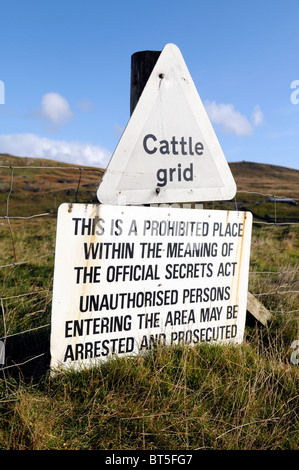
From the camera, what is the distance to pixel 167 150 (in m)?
2.66

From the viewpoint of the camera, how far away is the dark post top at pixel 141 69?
9.20 feet

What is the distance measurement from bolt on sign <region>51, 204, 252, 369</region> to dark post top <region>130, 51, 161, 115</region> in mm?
897

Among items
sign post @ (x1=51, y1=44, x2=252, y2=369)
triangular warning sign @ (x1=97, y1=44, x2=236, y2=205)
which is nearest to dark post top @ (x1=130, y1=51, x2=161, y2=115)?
sign post @ (x1=51, y1=44, x2=252, y2=369)

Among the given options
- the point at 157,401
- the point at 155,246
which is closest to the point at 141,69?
the point at 155,246

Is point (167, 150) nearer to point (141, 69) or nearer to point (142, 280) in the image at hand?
point (141, 69)

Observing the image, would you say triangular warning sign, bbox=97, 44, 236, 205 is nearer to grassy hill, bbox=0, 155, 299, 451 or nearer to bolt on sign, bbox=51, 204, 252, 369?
bolt on sign, bbox=51, 204, 252, 369

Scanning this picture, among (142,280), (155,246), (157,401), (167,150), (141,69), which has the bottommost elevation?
(157,401)

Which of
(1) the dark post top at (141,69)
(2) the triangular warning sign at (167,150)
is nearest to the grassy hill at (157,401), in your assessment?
A: (2) the triangular warning sign at (167,150)

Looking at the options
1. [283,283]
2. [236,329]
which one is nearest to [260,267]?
[283,283]

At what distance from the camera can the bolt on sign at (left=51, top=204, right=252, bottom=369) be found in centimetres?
234

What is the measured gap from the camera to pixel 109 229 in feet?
7.95

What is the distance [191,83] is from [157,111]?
0.34 meters

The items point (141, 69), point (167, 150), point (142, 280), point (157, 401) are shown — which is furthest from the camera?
point (141, 69)

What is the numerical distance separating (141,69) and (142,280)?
149 cm
